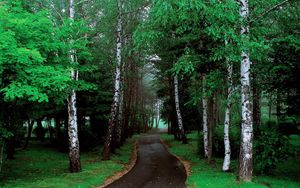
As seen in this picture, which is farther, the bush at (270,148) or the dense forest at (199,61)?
the bush at (270,148)

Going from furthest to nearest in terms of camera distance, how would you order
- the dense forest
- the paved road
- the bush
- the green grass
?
the bush < the paved road < the green grass < the dense forest

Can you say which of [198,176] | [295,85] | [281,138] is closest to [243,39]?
[295,85]

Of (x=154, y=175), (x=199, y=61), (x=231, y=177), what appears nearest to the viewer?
(x=231, y=177)

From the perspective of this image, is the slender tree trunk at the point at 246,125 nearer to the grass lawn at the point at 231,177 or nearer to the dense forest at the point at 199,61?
the dense forest at the point at 199,61

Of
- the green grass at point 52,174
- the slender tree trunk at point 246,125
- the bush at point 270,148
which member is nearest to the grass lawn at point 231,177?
the slender tree trunk at point 246,125

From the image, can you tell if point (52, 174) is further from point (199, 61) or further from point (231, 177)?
point (199, 61)

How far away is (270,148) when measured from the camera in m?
14.2

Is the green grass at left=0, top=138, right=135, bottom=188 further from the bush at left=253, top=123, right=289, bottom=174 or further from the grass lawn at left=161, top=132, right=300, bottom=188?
the bush at left=253, top=123, right=289, bottom=174

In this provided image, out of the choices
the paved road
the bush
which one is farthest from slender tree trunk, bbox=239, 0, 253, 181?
the paved road

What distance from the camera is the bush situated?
46.8 feet

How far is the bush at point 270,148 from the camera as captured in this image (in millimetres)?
14258

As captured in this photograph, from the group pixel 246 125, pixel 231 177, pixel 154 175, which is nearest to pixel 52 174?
pixel 154 175

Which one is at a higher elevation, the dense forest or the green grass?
the dense forest

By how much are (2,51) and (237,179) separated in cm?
1064
